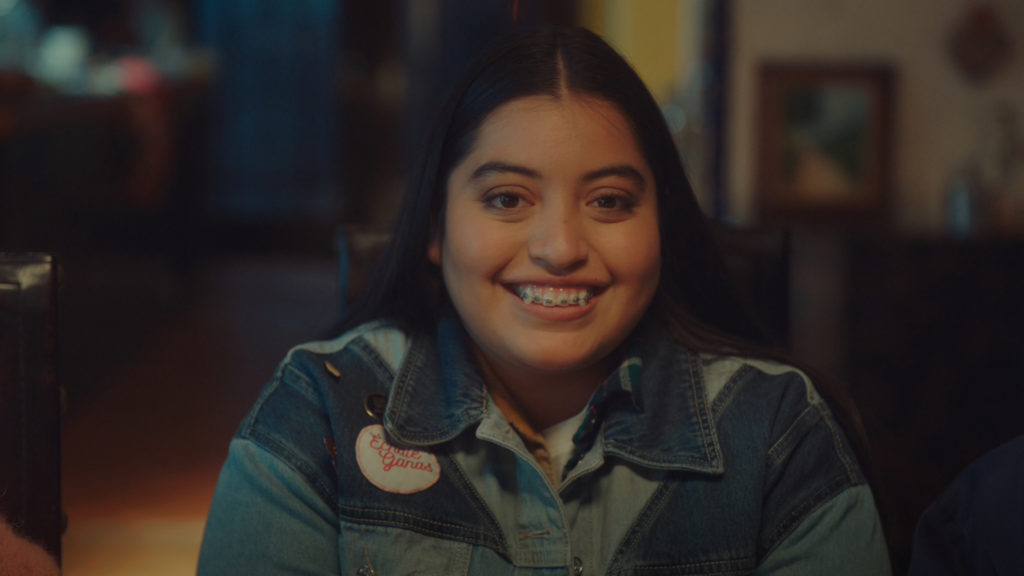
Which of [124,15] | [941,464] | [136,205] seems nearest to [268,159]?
[124,15]

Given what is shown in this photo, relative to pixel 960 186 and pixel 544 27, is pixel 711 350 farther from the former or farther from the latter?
pixel 960 186

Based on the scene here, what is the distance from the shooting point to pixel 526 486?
117cm

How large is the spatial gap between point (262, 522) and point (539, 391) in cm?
35

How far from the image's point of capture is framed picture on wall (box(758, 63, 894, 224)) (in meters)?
3.14

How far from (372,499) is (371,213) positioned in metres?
5.67

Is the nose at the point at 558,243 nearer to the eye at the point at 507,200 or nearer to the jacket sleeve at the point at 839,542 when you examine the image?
the eye at the point at 507,200

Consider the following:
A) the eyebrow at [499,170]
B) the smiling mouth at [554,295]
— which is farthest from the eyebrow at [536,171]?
the smiling mouth at [554,295]

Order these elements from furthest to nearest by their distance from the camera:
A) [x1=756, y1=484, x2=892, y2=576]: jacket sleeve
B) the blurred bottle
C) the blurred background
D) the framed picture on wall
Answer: the blurred bottle, the framed picture on wall, the blurred background, [x1=756, y1=484, x2=892, y2=576]: jacket sleeve

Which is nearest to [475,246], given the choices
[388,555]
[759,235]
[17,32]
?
[388,555]

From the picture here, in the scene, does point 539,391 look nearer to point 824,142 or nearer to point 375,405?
point 375,405

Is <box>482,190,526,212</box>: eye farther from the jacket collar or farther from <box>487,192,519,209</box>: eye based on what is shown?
the jacket collar

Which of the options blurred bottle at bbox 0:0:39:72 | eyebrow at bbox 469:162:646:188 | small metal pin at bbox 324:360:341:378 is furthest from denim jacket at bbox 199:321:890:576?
blurred bottle at bbox 0:0:39:72

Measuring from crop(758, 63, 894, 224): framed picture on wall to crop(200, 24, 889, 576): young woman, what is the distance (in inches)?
80.5

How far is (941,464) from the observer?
2.75 m
